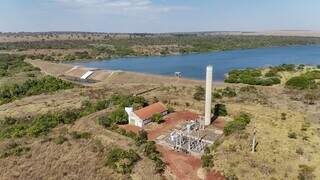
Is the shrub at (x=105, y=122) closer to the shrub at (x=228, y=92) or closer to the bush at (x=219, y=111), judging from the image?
the bush at (x=219, y=111)

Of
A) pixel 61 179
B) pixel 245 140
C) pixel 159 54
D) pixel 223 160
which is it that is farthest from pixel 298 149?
pixel 159 54

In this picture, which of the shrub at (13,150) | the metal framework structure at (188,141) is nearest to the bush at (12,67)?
the shrub at (13,150)

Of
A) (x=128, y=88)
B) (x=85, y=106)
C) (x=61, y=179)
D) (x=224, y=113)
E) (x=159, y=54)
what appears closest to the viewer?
(x=61, y=179)

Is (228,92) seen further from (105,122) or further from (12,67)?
(12,67)

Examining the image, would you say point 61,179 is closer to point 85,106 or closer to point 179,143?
point 179,143

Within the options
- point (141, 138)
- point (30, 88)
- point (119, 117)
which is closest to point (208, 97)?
point (141, 138)

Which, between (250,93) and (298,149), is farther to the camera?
(250,93)
